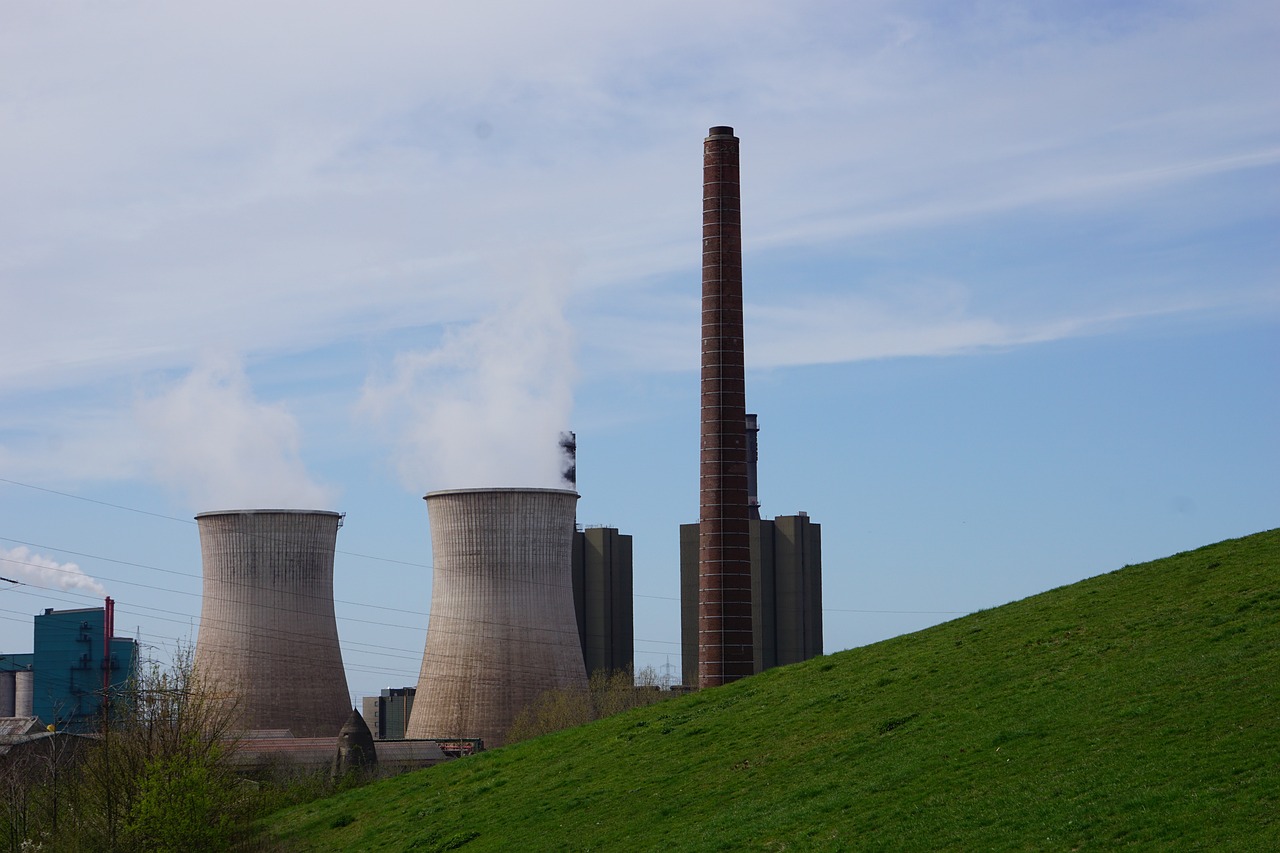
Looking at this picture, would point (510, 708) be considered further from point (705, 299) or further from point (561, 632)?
point (705, 299)

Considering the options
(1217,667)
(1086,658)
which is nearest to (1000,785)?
(1217,667)

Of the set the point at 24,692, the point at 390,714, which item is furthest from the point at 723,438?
the point at 24,692

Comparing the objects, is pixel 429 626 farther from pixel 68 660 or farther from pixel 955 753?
pixel 68 660

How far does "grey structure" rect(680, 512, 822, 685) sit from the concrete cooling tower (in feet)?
50.3

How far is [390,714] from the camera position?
71.7 metres

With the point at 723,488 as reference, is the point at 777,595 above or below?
below

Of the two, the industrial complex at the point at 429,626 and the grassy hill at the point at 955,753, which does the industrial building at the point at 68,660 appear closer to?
the industrial complex at the point at 429,626

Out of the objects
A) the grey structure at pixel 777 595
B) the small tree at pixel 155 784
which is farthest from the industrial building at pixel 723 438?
the grey structure at pixel 777 595

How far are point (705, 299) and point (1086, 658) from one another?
1586cm

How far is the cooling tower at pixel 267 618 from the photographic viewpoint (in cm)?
4141

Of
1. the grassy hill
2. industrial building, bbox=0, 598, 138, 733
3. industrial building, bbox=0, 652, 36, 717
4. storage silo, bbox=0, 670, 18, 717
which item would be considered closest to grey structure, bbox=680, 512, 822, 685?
industrial building, bbox=0, 598, 138, 733

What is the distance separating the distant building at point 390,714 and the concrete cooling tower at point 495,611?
29.6 m

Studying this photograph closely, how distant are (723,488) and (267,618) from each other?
16.7 m

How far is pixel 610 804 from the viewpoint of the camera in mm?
17719
